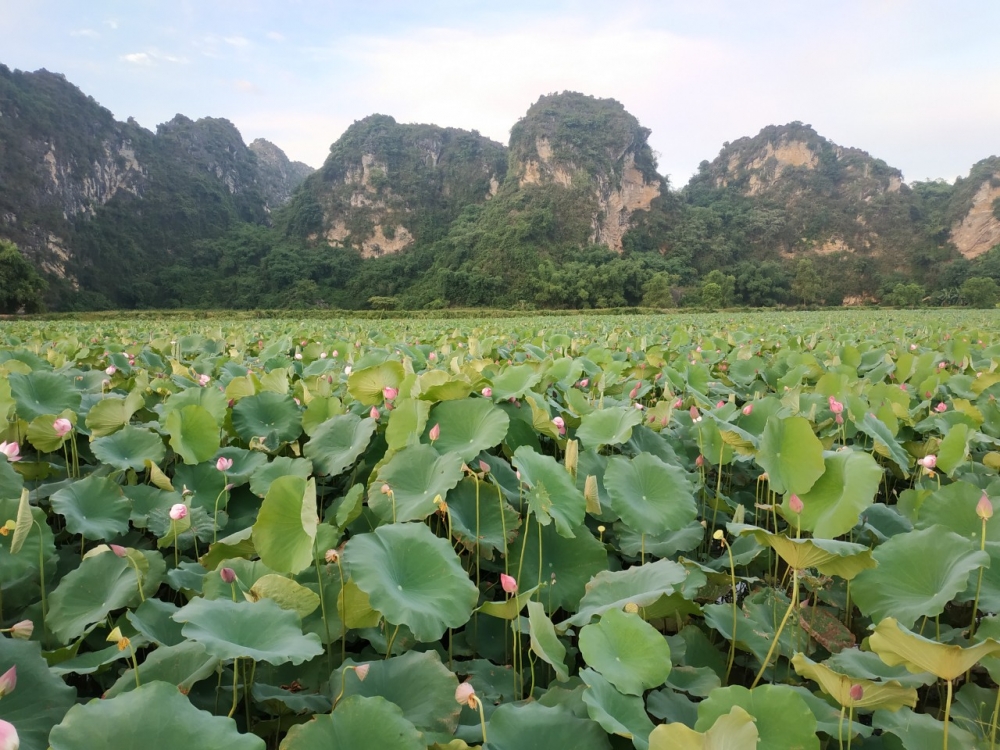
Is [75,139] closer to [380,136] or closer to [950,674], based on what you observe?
[380,136]

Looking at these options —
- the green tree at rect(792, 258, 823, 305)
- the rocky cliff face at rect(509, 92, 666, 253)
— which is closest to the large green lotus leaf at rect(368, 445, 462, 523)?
the green tree at rect(792, 258, 823, 305)

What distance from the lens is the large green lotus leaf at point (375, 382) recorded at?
1.44 meters

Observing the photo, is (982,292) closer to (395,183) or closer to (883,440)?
(883,440)

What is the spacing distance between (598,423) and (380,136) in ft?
212

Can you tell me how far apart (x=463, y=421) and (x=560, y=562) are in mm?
379

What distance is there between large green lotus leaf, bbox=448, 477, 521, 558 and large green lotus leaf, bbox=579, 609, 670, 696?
0.87ft

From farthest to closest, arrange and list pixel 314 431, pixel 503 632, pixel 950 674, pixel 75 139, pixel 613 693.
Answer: pixel 75 139 < pixel 314 431 < pixel 503 632 < pixel 613 693 < pixel 950 674

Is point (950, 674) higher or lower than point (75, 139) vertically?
lower

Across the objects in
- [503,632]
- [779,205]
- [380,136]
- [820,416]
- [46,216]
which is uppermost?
[380,136]

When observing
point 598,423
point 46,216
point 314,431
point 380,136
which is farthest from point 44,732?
point 380,136

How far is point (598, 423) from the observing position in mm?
1299

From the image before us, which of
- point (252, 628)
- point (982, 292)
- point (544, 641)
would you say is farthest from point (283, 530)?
point (982, 292)

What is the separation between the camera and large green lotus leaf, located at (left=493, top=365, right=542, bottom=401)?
55.4 inches

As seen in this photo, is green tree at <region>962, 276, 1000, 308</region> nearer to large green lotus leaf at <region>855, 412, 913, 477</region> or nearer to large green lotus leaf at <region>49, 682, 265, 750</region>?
large green lotus leaf at <region>855, 412, 913, 477</region>
